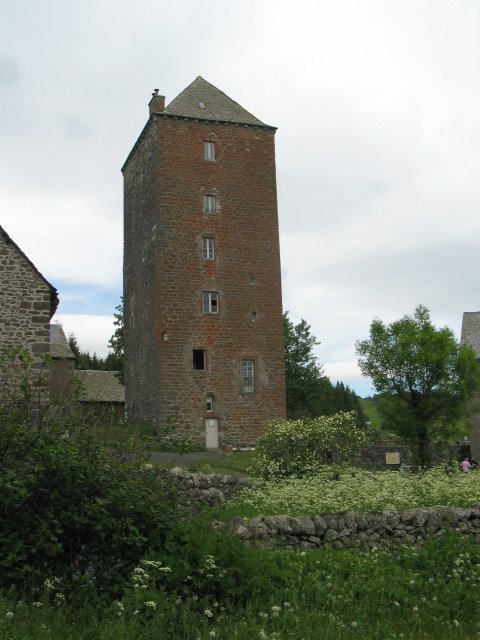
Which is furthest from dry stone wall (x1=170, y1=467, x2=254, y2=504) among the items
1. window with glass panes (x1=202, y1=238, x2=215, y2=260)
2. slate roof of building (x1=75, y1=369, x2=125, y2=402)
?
slate roof of building (x1=75, y1=369, x2=125, y2=402)

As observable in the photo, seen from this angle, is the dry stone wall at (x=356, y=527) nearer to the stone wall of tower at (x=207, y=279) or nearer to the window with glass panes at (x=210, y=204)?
the stone wall of tower at (x=207, y=279)

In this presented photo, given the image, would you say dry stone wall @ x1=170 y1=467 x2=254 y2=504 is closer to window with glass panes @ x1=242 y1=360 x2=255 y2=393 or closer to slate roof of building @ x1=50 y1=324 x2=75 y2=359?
window with glass panes @ x1=242 y1=360 x2=255 y2=393

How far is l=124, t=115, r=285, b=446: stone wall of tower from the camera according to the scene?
112 feet

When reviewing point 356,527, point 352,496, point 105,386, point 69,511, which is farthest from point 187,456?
point 105,386

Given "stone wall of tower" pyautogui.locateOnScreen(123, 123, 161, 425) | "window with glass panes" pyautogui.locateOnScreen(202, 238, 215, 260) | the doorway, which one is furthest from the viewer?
"window with glass panes" pyautogui.locateOnScreen(202, 238, 215, 260)

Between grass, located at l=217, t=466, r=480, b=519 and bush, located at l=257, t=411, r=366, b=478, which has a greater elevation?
bush, located at l=257, t=411, r=366, b=478

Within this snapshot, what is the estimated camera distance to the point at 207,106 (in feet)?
123

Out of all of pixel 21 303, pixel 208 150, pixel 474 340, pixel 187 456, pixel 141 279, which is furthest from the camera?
pixel 474 340

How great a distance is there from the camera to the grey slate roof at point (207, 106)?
36.5 metres

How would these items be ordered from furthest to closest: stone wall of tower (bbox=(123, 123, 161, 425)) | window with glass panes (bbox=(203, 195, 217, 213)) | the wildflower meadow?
window with glass panes (bbox=(203, 195, 217, 213)) → stone wall of tower (bbox=(123, 123, 161, 425)) → the wildflower meadow

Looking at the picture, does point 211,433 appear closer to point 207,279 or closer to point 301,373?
point 207,279

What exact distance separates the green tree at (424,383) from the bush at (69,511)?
20783 millimetres

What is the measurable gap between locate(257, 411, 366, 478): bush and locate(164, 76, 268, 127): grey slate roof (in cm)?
1930

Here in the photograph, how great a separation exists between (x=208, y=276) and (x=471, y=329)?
19.3 m
